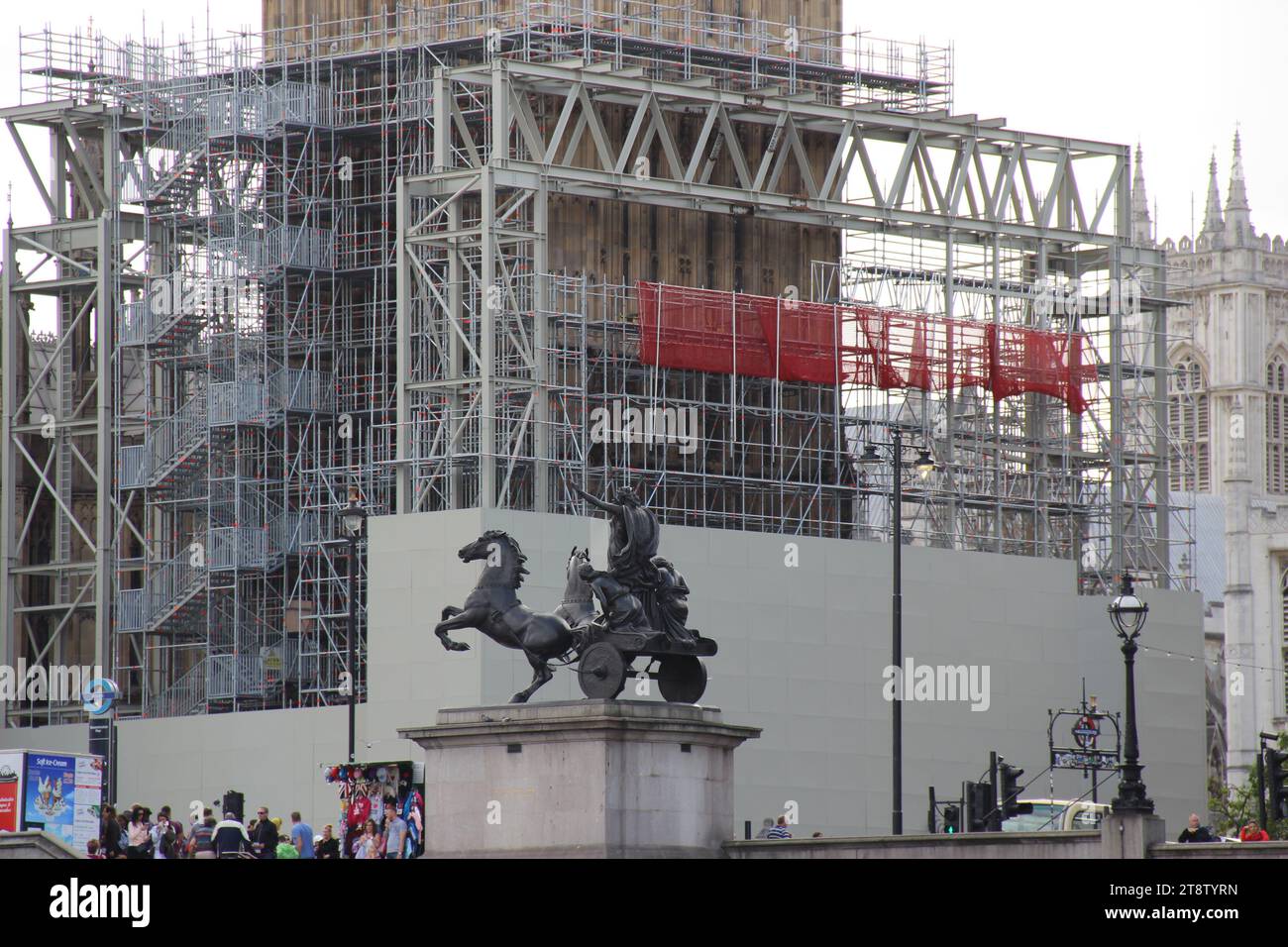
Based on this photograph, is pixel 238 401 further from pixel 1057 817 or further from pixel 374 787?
pixel 1057 817

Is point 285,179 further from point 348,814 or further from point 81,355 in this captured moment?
point 348,814

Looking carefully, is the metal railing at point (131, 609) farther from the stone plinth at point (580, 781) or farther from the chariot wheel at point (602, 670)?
the stone plinth at point (580, 781)

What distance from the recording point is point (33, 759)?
51.0 metres

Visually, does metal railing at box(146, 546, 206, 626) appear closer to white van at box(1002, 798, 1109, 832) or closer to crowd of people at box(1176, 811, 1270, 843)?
white van at box(1002, 798, 1109, 832)

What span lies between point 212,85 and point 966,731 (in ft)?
82.9

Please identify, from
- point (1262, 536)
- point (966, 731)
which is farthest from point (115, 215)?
point (1262, 536)

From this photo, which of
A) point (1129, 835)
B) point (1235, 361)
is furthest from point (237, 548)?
point (1235, 361)

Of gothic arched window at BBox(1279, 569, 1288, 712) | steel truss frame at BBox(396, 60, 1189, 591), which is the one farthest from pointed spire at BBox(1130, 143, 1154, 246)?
steel truss frame at BBox(396, 60, 1189, 591)

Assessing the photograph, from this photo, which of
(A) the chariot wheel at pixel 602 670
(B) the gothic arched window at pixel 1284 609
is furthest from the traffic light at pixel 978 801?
(B) the gothic arched window at pixel 1284 609

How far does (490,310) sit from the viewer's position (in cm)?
6844

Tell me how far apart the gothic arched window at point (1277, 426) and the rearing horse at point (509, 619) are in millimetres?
135120

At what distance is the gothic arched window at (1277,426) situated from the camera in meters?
175

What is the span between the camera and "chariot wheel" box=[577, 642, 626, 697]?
4238 centimetres

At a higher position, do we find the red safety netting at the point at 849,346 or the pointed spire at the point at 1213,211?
the pointed spire at the point at 1213,211
